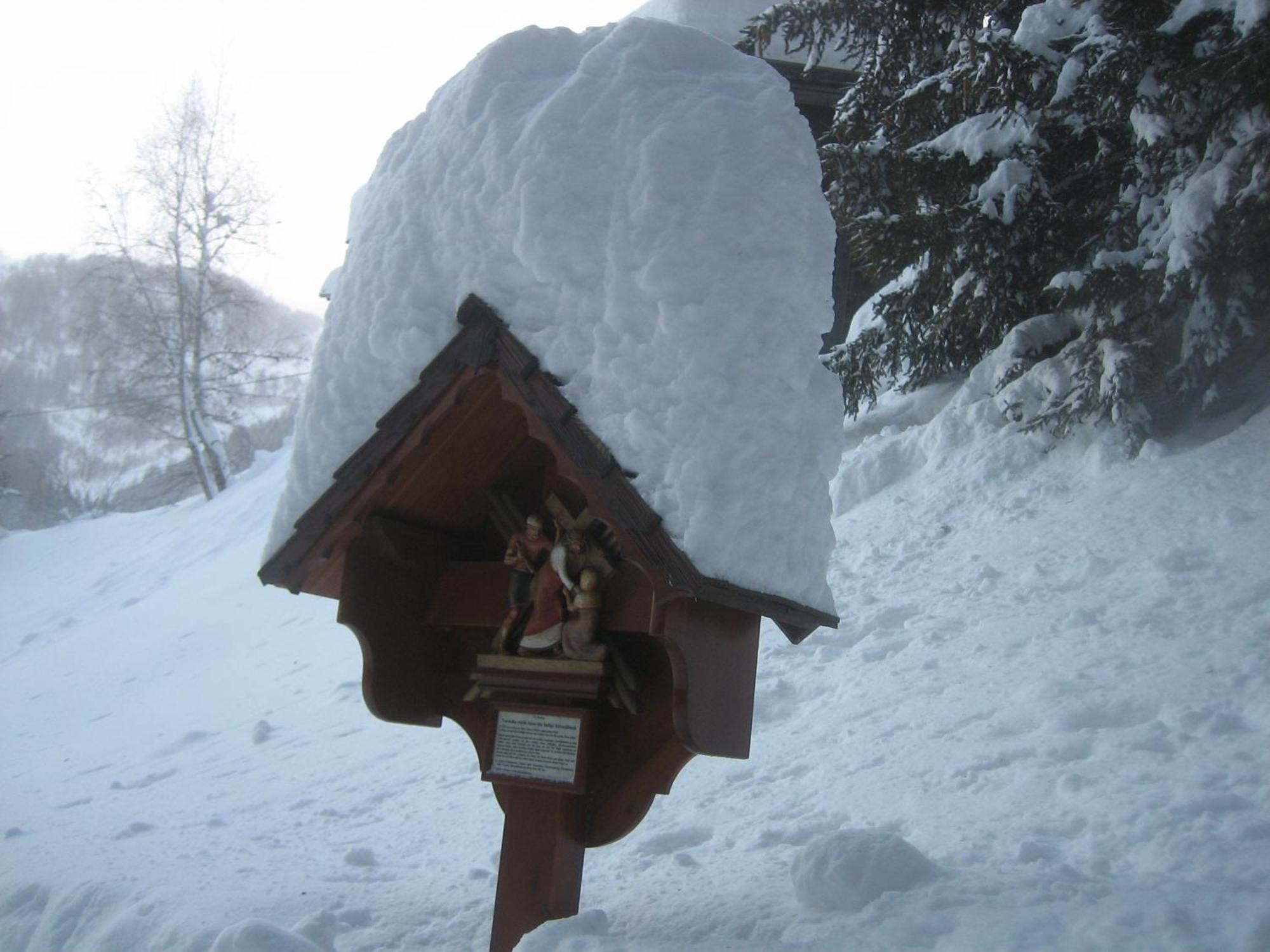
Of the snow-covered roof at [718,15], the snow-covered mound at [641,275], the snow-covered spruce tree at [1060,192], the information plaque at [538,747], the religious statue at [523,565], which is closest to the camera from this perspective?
the snow-covered mound at [641,275]

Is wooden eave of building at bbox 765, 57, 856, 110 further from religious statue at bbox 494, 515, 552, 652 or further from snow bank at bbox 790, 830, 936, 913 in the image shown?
snow bank at bbox 790, 830, 936, 913

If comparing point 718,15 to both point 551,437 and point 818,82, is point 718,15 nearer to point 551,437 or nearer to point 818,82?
point 818,82

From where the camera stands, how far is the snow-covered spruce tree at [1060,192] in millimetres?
Result: 5523

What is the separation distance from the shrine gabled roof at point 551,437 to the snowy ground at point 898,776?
0.92m

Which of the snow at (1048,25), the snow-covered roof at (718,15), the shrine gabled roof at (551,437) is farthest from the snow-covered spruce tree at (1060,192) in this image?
the shrine gabled roof at (551,437)

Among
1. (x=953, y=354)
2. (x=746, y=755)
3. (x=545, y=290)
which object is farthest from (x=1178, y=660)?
(x=953, y=354)

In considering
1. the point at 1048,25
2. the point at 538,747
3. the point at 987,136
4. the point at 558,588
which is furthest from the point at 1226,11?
the point at 538,747

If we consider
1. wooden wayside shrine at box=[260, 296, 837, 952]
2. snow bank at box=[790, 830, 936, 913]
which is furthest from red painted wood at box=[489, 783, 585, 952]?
snow bank at box=[790, 830, 936, 913]

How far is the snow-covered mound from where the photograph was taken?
96.1 inches

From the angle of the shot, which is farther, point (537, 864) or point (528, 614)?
point (528, 614)

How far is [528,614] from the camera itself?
2.93m

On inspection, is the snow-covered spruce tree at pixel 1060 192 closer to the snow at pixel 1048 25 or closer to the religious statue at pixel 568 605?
the snow at pixel 1048 25

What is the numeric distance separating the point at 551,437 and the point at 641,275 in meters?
0.46

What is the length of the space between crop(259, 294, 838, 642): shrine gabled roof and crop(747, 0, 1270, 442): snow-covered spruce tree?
13.3 ft
